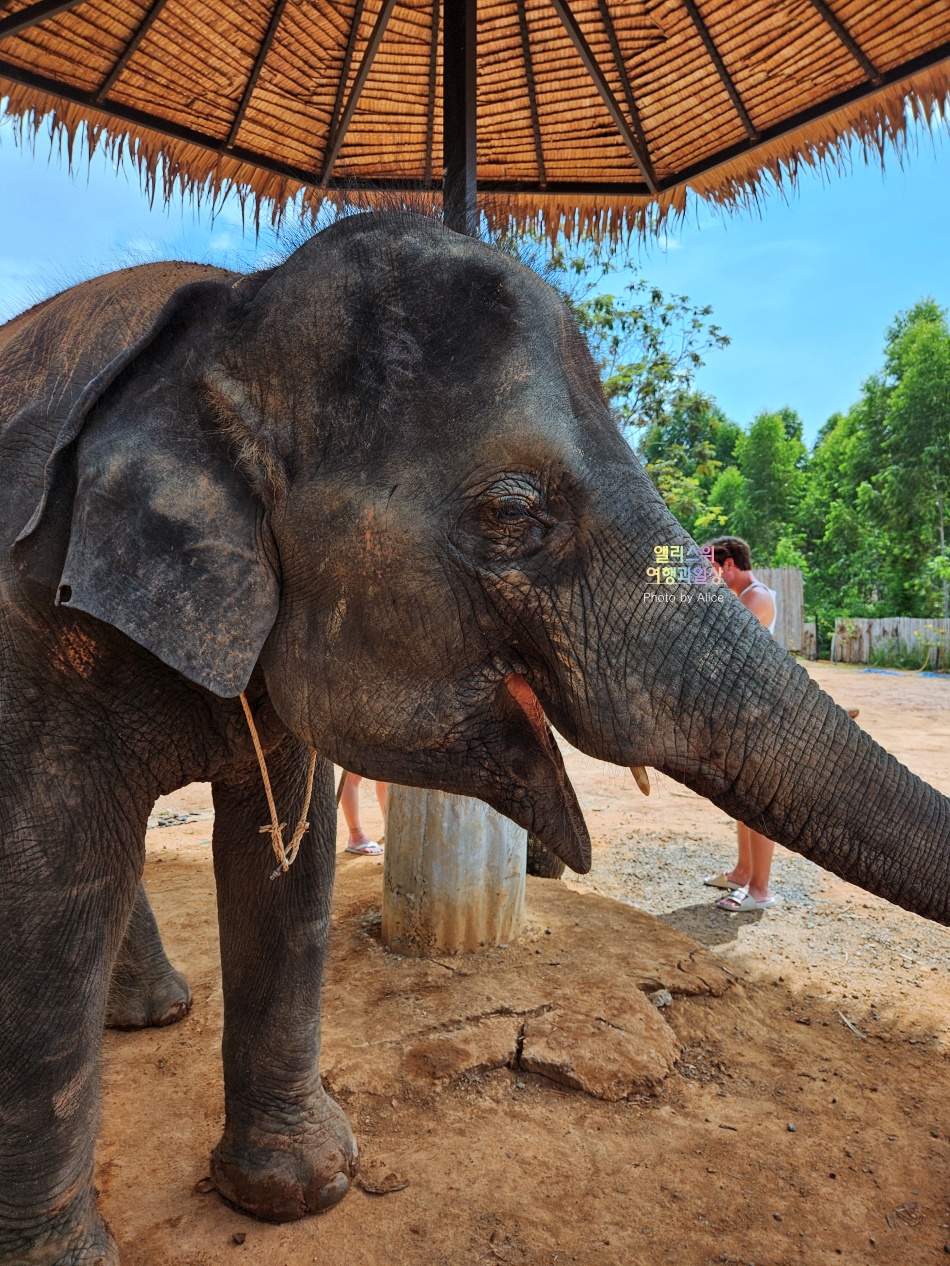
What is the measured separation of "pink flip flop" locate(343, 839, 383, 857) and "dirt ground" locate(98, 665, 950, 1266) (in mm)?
796

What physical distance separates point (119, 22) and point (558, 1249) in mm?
4553

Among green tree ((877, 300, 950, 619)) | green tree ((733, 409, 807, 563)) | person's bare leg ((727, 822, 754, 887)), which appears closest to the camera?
person's bare leg ((727, 822, 754, 887))

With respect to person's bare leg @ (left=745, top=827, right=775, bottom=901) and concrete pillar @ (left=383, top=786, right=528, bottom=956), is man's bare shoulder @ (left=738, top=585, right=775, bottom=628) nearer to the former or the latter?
person's bare leg @ (left=745, top=827, right=775, bottom=901)

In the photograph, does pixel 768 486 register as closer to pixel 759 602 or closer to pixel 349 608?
A: pixel 759 602

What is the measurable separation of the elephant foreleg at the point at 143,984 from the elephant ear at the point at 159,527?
6.44ft

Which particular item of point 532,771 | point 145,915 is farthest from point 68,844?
point 145,915

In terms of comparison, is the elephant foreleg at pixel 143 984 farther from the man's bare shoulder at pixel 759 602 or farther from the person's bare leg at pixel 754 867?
the man's bare shoulder at pixel 759 602

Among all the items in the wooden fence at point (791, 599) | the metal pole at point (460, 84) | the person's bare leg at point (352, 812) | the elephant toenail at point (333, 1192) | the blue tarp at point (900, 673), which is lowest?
the blue tarp at point (900, 673)

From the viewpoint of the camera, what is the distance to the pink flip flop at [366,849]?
523 cm

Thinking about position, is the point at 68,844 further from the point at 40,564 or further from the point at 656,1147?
the point at 656,1147

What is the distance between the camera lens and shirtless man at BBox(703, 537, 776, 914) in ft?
15.6

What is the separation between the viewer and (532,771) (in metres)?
1.55

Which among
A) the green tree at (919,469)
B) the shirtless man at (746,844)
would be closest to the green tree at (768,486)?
the green tree at (919,469)

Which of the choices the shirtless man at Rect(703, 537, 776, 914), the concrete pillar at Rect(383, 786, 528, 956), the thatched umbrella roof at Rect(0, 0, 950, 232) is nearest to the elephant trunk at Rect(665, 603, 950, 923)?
the concrete pillar at Rect(383, 786, 528, 956)
